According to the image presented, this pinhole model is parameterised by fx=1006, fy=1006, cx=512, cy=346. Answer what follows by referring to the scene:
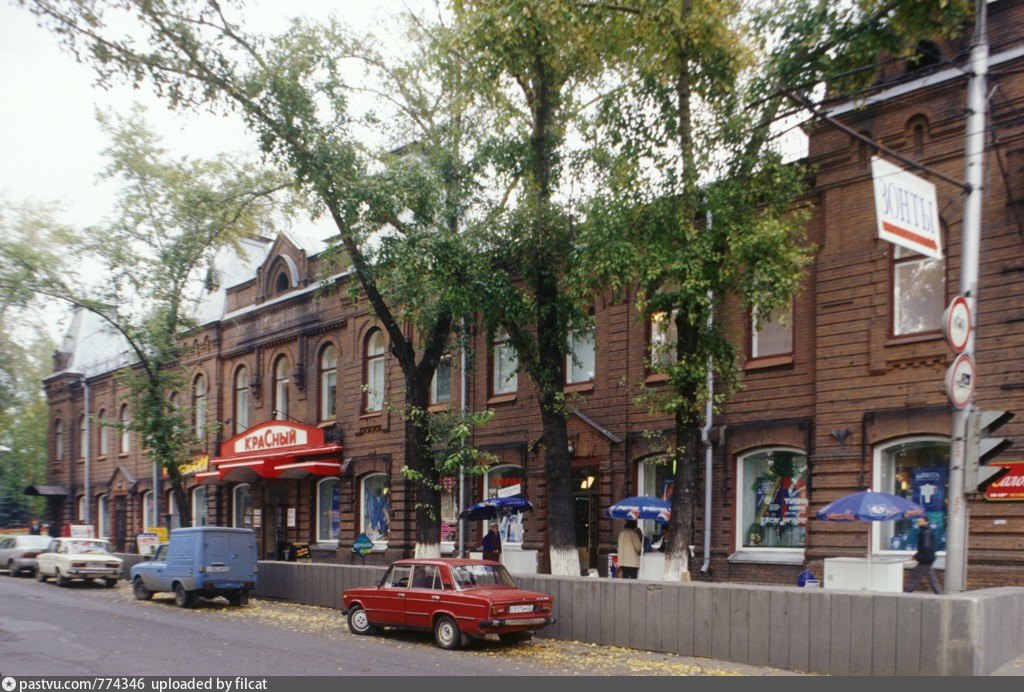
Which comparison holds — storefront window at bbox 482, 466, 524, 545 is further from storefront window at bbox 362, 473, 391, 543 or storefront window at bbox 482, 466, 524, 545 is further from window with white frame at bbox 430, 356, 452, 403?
storefront window at bbox 362, 473, 391, 543

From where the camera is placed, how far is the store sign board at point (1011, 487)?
1570 cm

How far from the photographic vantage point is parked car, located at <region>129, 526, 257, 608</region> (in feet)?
71.7

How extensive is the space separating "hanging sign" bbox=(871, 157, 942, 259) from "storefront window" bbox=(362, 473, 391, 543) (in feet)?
66.3

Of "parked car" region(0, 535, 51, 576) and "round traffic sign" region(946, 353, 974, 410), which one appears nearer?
"round traffic sign" region(946, 353, 974, 410)

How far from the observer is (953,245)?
16.9 metres

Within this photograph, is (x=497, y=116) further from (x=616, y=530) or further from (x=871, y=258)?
(x=616, y=530)

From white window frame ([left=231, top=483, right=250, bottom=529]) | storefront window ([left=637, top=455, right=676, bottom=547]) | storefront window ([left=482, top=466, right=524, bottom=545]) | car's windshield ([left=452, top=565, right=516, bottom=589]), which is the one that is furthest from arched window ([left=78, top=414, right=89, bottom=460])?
car's windshield ([left=452, top=565, right=516, bottom=589])

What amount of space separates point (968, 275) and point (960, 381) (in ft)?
4.79

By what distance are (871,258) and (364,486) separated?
58.6 ft

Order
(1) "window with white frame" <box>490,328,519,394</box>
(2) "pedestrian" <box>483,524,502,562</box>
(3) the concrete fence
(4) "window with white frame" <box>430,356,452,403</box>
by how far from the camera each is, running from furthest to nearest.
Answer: (4) "window with white frame" <box>430,356,452,403</box>
(1) "window with white frame" <box>490,328,519,394</box>
(2) "pedestrian" <box>483,524,502,562</box>
(3) the concrete fence

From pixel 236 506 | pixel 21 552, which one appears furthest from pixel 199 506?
pixel 21 552

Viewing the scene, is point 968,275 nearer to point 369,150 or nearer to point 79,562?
point 369,150

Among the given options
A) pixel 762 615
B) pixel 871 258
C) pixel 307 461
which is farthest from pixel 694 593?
pixel 307 461

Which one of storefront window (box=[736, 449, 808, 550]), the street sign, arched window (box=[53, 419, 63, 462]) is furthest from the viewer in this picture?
arched window (box=[53, 419, 63, 462])
